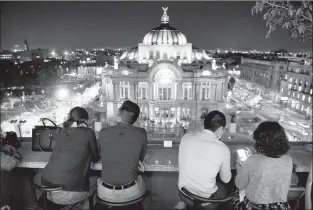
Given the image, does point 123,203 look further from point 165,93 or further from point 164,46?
point 164,46

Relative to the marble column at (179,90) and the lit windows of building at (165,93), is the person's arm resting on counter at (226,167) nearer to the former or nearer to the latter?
the lit windows of building at (165,93)

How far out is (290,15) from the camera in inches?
156

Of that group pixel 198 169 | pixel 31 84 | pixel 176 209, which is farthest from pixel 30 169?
pixel 31 84

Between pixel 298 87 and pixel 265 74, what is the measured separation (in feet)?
42.7

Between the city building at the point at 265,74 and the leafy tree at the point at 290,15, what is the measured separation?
44.5 metres

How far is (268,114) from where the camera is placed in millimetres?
35094

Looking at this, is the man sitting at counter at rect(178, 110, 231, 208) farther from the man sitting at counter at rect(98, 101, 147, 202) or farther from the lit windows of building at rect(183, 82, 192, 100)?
the lit windows of building at rect(183, 82, 192, 100)

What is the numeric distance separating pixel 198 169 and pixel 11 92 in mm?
47271

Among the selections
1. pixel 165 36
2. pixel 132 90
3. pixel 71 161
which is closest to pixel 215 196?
pixel 71 161

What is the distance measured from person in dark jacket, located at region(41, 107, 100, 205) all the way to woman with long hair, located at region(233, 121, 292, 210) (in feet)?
6.90

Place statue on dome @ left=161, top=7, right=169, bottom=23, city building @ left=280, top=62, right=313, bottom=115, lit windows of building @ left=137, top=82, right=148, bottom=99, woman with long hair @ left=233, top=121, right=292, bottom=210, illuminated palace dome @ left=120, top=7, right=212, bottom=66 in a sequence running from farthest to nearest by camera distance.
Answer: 1. statue on dome @ left=161, top=7, right=169, bottom=23
2. illuminated palace dome @ left=120, top=7, right=212, bottom=66
3. city building @ left=280, top=62, right=313, bottom=115
4. lit windows of building @ left=137, top=82, right=148, bottom=99
5. woman with long hair @ left=233, top=121, right=292, bottom=210

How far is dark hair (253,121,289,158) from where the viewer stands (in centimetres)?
315

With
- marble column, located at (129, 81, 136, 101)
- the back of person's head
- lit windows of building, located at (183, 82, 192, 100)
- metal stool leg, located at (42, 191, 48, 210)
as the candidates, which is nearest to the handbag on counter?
metal stool leg, located at (42, 191, 48, 210)

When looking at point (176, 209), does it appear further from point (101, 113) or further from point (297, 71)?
point (297, 71)
